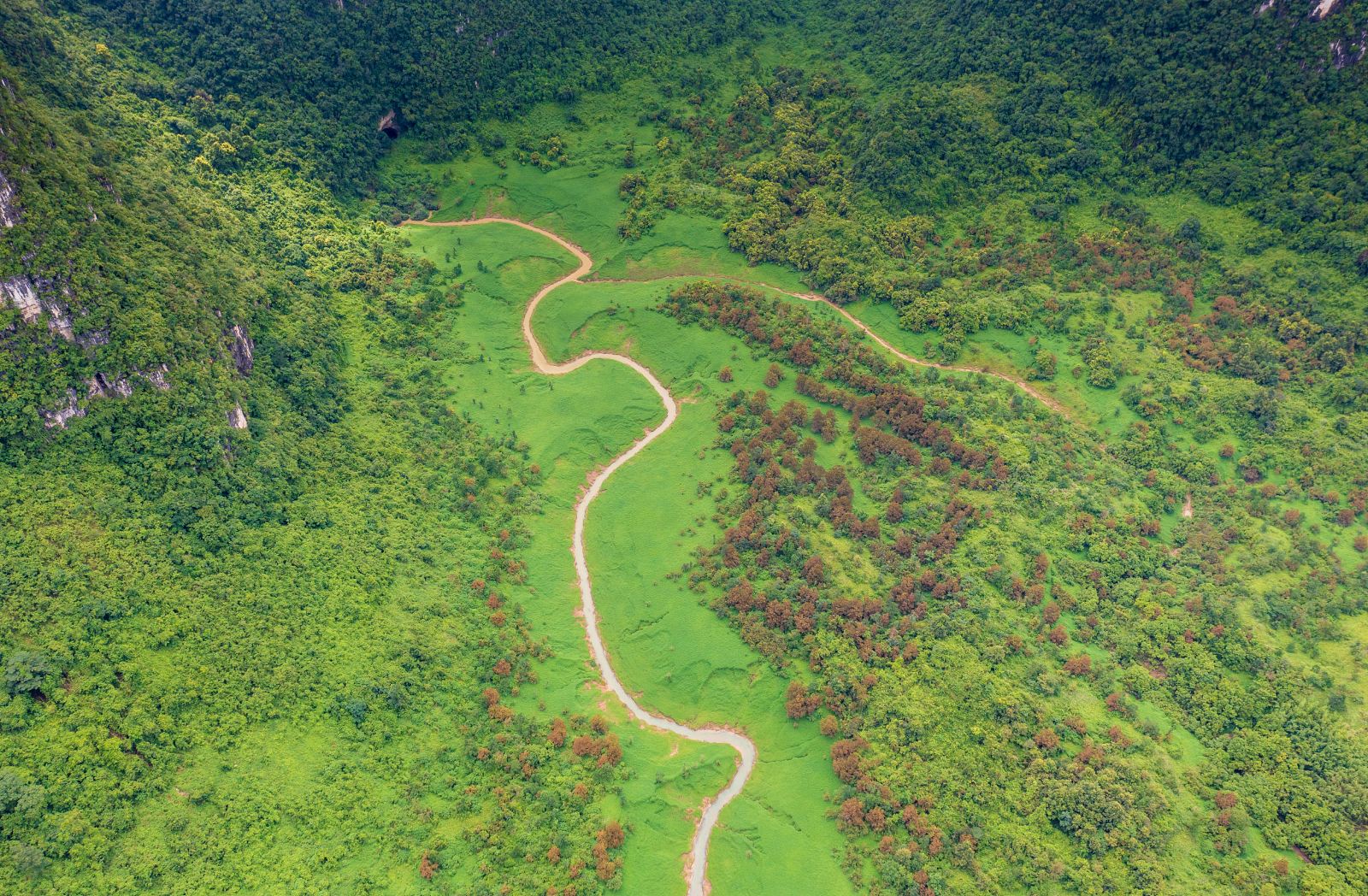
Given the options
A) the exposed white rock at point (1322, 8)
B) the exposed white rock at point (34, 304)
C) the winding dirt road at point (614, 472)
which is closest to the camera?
the exposed white rock at point (34, 304)

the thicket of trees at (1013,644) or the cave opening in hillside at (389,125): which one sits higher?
the cave opening in hillside at (389,125)

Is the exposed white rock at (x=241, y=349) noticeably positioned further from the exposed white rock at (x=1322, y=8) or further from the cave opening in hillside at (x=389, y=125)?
the exposed white rock at (x=1322, y=8)

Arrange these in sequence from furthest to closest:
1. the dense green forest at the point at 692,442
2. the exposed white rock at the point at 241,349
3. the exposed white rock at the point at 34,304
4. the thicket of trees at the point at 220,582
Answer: the exposed white rock at the point at 241,349, the dense green forest at the point at 692,442, the exposed white rock at the point at 34,304, the thicket of trees at the point at 220,582

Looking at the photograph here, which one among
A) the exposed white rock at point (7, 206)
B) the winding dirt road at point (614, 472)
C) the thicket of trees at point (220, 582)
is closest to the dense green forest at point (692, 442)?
the thicket of trees at point (220, 582)

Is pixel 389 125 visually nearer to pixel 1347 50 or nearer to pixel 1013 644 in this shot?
pixel 1013 644

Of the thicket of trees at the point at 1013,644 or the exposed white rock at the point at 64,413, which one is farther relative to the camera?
the exposed white rock at the point at 64,413

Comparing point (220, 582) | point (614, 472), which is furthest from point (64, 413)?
point (614, 472)

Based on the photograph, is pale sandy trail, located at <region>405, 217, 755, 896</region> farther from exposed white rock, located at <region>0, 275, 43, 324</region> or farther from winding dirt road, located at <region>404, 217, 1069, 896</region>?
exposed white rock, located at <region>0, 275, 43, 324</region>

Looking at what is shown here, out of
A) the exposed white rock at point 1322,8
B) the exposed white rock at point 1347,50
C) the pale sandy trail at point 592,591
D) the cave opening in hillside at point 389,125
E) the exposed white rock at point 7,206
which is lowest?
the pale sandy trail at point 592,591
